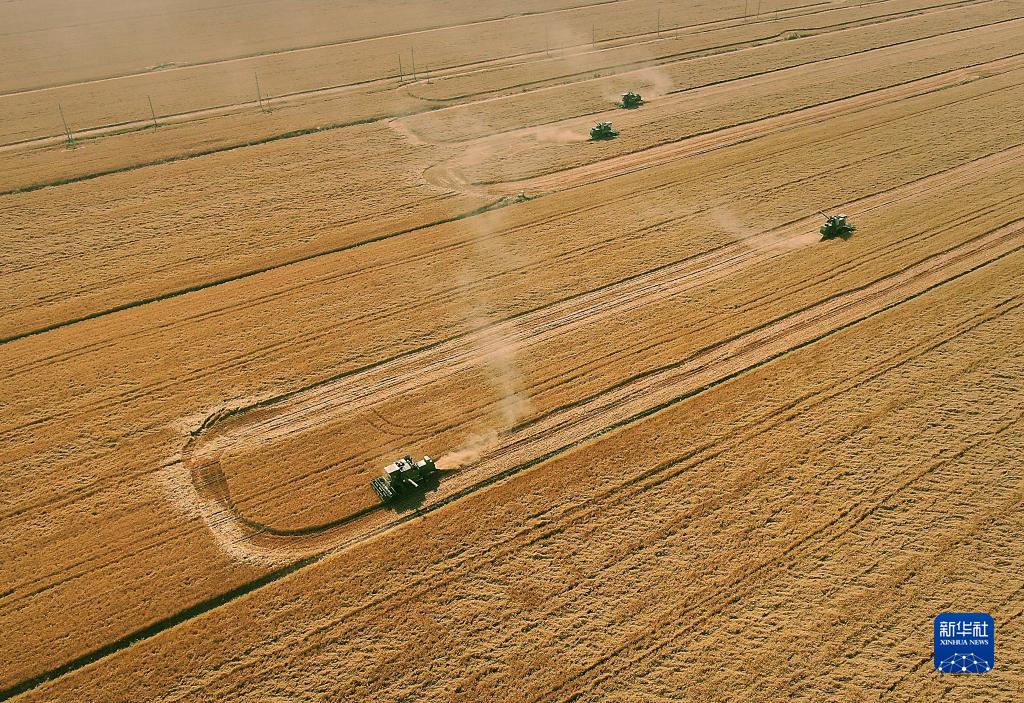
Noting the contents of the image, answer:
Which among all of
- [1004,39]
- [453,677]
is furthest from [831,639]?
[1004,39]

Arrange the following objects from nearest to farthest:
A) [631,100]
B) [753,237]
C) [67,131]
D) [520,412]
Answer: [520,412] → [753,237] → [631,100] → [67,131]

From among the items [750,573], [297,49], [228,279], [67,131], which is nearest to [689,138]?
[228,279]

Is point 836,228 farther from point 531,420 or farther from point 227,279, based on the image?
point 227,279

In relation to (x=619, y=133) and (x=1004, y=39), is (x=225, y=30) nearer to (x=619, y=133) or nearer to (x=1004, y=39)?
(x=619, y=133)

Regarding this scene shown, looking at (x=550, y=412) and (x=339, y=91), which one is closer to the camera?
(x=550, y=412)

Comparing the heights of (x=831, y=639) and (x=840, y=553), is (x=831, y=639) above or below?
below

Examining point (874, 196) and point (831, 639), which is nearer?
point (831, 639)
